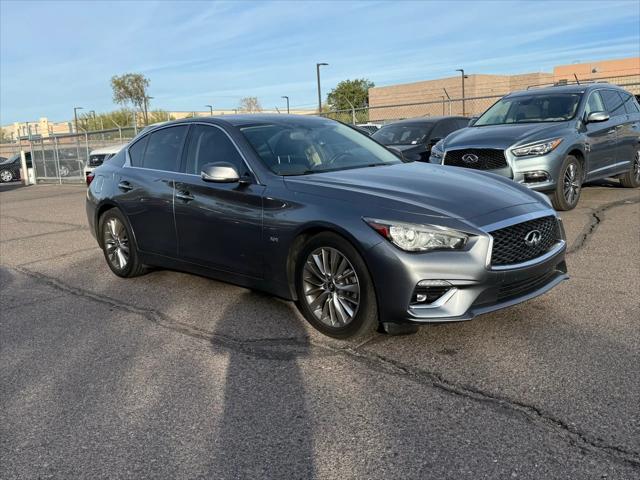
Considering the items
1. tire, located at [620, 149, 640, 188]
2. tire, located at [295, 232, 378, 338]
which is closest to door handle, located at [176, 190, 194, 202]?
tire, located at [295, 232, 378, 338]

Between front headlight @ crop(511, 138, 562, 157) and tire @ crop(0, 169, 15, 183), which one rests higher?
front headlight @ crop(511, 138, 562, 157)

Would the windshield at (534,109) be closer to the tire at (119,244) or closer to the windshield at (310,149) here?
the windshield at (310,149)

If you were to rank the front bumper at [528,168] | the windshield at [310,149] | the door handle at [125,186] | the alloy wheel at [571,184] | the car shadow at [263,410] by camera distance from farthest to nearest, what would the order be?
1. the alloy wheel at [571,184]
2. the front bumper at [528,168]
3. the door handle at [125,186]
4. the windshield at [310,149]
5. the car shadow at [263,410]

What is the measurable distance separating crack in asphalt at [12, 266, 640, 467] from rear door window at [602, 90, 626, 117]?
7295mm

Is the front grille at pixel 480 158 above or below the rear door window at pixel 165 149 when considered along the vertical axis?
below

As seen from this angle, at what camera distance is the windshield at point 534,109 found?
894cm

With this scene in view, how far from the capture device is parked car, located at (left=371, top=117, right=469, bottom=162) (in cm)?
1131

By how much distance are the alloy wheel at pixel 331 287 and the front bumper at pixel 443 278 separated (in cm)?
26

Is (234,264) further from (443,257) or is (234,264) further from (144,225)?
(443,257)

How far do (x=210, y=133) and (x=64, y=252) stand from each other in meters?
4.04

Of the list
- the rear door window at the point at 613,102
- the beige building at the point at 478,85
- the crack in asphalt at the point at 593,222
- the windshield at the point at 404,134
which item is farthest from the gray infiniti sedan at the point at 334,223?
the beige building at the point at 478,85

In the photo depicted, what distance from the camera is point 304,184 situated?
4477 mm

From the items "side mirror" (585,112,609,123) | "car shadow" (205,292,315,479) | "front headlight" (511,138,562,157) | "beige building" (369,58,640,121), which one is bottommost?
"car shadow" (205,292,315,479)

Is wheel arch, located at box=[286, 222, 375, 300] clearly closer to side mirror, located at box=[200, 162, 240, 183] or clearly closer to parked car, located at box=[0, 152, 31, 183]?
side mirror, located at box=[200, 162, 240, 183]
